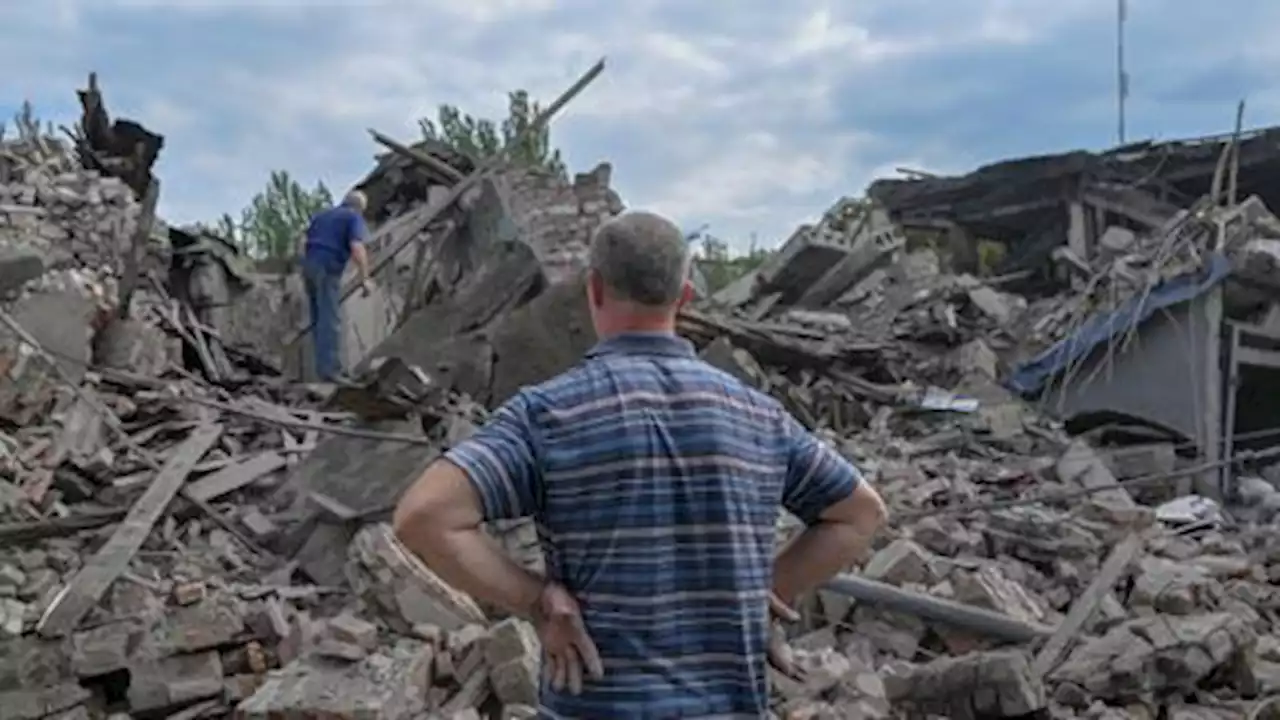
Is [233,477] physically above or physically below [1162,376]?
below

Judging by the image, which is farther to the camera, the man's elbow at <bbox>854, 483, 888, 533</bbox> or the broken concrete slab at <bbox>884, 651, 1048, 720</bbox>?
the broken concrete slab at <bbox>884, 651, 1048, 720</bbox>

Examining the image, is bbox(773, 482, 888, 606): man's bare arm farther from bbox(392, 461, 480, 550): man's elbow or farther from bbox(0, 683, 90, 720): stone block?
bbox(0, 683, 90, 720): stone block

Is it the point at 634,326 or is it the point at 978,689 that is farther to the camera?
the point at 978,689

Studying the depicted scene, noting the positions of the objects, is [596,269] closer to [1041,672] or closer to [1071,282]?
[1041,672]

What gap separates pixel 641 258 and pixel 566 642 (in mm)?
653

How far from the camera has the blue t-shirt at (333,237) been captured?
11648 millimetres

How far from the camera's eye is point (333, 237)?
11648mm

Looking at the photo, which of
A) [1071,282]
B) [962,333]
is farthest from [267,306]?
[1071,282]

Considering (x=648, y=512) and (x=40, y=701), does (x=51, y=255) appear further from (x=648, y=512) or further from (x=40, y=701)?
(x=648, y=512)

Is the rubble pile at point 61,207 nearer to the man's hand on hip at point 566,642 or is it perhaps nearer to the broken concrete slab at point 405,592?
the broken concrete slab at point 405,592

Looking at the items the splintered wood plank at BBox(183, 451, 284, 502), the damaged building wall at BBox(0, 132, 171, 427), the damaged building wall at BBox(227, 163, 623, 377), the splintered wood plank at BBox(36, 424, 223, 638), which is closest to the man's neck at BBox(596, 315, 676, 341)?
the splintered wood plank at BBox(36, 424, 223, 638)

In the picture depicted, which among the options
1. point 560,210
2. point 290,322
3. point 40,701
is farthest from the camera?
point 290,322

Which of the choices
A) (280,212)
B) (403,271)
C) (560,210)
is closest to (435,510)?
(560,210)

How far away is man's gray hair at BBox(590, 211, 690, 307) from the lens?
2.28 meters
